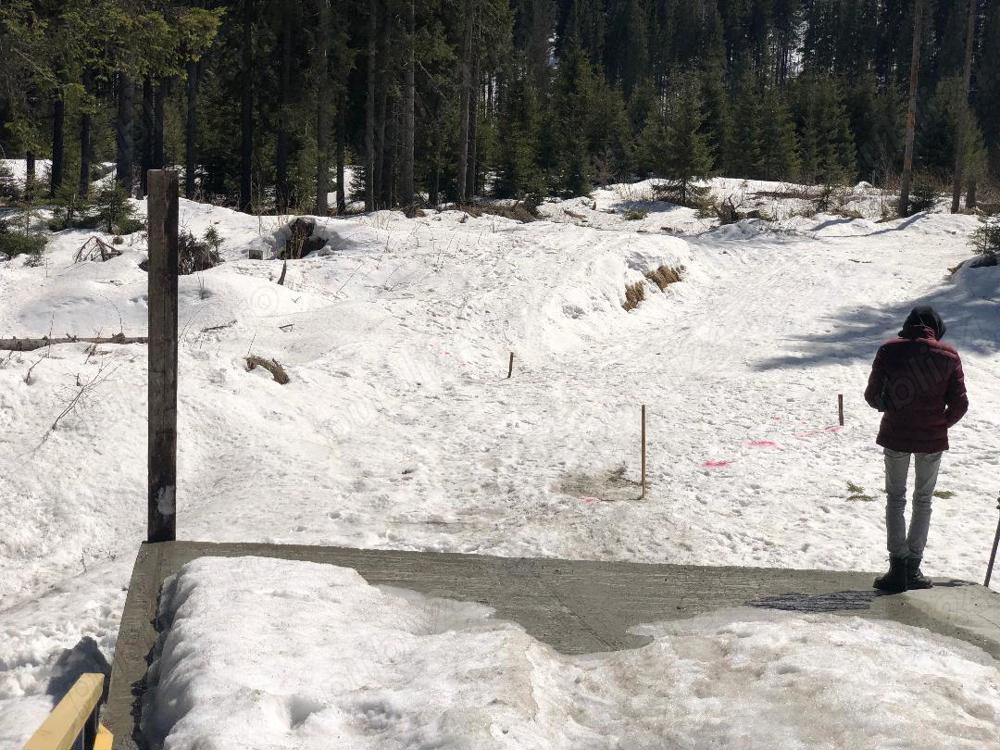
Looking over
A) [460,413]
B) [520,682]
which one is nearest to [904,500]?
[520,682]

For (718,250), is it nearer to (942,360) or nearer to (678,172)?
(678,172)

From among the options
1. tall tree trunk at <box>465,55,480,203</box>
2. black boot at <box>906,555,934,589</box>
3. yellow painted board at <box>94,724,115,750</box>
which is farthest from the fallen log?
tall tree trunk at <box>465,55,480,203</box>

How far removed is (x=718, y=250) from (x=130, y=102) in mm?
16298

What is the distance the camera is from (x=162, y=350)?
237 inches

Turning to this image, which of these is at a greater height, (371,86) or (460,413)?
(371,86)

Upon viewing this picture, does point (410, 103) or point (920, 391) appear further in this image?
point (410, 103)

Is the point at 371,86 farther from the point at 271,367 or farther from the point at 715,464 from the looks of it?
the point at 715,464

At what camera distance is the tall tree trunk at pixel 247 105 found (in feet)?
88.9

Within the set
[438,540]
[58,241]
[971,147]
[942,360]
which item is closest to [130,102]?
[58,241]

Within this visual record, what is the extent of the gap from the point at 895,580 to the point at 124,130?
24255 mm

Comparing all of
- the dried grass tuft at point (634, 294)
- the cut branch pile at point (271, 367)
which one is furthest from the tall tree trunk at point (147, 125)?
the cut branch pile at point (271, 367)

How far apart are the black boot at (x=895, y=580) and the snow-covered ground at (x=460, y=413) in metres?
1.42

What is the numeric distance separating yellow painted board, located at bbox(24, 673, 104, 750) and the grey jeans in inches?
185

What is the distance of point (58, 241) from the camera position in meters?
18.2
